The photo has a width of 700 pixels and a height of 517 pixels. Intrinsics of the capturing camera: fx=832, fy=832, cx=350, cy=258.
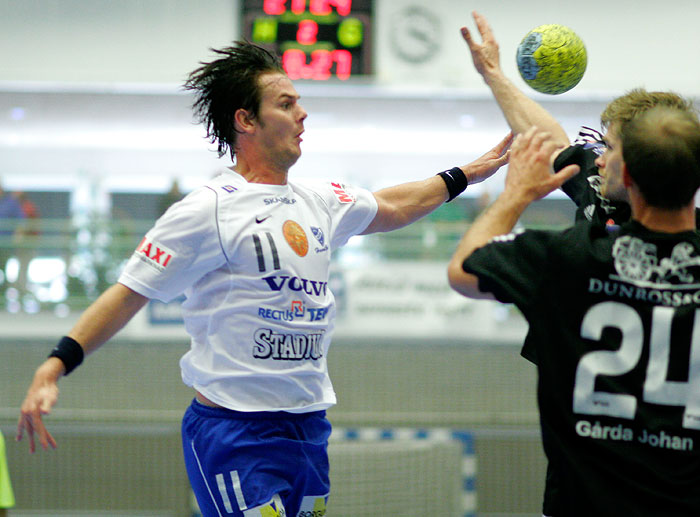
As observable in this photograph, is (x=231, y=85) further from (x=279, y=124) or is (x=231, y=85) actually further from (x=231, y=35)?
(x=231, y=35)

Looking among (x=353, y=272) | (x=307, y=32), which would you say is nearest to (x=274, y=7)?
(x=307, y=32)

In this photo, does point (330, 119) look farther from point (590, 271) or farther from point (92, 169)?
point (590, 271)

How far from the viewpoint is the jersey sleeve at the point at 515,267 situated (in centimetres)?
208

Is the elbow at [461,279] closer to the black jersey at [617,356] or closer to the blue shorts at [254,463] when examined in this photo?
the black jersey at [617,356]

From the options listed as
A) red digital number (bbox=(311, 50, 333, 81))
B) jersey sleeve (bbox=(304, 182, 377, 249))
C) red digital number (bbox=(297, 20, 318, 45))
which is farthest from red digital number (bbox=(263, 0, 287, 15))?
jersey sleeve (bbox=(304, 182, 377, 249))

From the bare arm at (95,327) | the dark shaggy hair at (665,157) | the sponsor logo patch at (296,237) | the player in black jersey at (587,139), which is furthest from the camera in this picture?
the sponsor logo patch at (296,237)

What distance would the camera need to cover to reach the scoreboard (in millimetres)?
9203

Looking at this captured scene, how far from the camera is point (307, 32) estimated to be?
9.21m

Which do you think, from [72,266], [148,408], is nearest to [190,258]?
[148,408]

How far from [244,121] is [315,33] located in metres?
6.43

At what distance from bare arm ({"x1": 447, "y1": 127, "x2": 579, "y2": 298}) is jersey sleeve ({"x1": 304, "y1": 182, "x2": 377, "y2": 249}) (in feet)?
3.37

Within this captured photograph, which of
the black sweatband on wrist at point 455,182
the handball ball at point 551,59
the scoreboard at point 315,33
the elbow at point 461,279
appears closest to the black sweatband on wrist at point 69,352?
the elbow at point 461,279

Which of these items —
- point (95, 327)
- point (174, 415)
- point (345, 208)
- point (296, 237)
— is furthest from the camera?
point (174, 415)

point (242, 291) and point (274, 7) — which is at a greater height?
point (274, 7)
